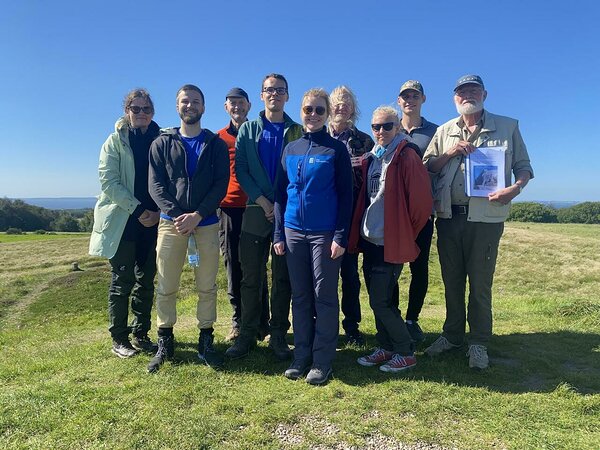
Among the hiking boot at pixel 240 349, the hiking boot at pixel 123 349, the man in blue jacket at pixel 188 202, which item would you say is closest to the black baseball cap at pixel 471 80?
the man in blue jacket at pixel 188 202

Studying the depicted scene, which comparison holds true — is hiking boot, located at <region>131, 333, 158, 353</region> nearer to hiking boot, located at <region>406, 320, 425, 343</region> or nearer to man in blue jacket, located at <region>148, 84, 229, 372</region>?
man in blue jacket, located at <region>148, 84, 229, 372</region>

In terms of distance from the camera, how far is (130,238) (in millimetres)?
6672

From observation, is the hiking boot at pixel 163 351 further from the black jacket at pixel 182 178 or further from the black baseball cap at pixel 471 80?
the black baseball cap at pixel 471 80

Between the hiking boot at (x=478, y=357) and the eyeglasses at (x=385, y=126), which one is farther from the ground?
the eyeglasses at (x=385, y=126)

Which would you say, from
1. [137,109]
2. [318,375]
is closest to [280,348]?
[318,375]

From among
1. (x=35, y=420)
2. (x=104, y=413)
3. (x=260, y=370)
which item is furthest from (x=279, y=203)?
(x=35, y=420)

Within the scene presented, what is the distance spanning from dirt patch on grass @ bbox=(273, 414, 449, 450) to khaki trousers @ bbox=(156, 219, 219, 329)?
2.42 meters

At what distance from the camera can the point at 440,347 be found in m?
6.68

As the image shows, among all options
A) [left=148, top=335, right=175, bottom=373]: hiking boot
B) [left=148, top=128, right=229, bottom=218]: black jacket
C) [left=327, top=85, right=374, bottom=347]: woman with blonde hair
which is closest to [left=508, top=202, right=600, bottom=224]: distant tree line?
[left=327, top=85, right=374, bottom=347]: woman with blonde hair

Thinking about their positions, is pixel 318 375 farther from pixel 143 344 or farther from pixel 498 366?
pixel 143 344

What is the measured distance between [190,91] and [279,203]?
7.05ft

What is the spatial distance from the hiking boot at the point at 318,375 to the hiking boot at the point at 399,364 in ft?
2.81

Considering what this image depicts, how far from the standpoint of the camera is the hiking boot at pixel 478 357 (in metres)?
6.01

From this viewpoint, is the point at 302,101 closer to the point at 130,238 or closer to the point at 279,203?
the point at 279,203
